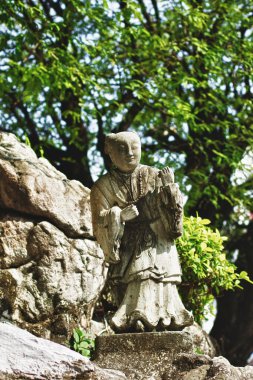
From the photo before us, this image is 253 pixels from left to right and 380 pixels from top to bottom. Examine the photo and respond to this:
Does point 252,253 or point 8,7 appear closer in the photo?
point 8,7

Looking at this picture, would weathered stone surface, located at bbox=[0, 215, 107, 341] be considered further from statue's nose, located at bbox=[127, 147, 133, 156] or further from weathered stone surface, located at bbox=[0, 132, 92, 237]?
statue's nose, located at bbox=[127, 147, 133, 156]

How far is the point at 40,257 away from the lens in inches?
483

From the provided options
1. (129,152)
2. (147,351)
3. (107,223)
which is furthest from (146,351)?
(129,152)

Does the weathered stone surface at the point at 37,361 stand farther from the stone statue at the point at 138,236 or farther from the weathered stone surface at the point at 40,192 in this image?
the weathered stone surface at the point at 40,192

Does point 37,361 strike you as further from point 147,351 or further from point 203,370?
point 203,370

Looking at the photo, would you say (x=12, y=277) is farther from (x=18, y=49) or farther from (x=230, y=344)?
(x=230, y=344)

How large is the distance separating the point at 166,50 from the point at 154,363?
1018cm

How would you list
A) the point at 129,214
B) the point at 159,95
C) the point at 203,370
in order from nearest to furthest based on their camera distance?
the point at 203,370
the point at 129,214
the point at 159,95

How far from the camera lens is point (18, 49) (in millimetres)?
14953

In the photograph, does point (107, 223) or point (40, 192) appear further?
point (40, 192)

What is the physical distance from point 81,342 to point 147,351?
12.3ft

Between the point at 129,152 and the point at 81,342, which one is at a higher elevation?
the point at 129,152

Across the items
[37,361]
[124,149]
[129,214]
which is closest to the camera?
[37,361]

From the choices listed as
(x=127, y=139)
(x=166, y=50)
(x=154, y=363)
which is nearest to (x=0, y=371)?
(x=154, y=363)
